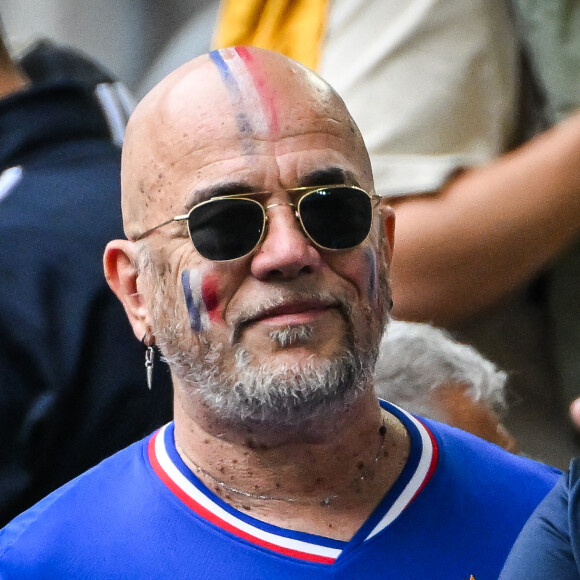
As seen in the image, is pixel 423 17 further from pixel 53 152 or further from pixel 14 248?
pixel 14 248

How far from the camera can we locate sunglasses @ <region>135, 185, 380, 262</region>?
1.05m

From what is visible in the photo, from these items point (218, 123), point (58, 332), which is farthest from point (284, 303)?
point (58, 332)

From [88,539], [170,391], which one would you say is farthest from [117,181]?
[88,539]

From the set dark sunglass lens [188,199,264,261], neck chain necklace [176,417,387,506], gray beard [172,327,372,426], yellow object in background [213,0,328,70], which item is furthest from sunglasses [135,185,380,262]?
yellow object in background [213,0,328,70]

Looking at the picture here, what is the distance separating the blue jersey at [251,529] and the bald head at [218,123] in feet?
1.00

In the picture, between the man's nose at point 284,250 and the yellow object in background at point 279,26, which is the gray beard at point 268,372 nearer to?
the man's nose at point 284,250

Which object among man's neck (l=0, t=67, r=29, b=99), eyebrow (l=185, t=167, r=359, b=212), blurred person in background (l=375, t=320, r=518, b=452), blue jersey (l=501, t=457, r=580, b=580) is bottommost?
blurred person in background (l=375, t=320, r=518, b=452)

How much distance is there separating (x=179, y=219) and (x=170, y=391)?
1.58ft

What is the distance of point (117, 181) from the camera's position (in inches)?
61.5

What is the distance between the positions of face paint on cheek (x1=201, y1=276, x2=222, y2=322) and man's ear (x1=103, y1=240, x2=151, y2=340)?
14 centimetres

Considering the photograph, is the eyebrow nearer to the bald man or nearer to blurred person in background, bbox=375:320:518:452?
the bald man

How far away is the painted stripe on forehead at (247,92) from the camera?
43.8 inches

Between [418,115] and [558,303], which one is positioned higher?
[418,115]

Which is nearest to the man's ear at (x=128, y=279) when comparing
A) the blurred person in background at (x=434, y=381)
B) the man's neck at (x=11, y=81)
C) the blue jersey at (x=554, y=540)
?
the blurred person in background at (x=434, y=381)
